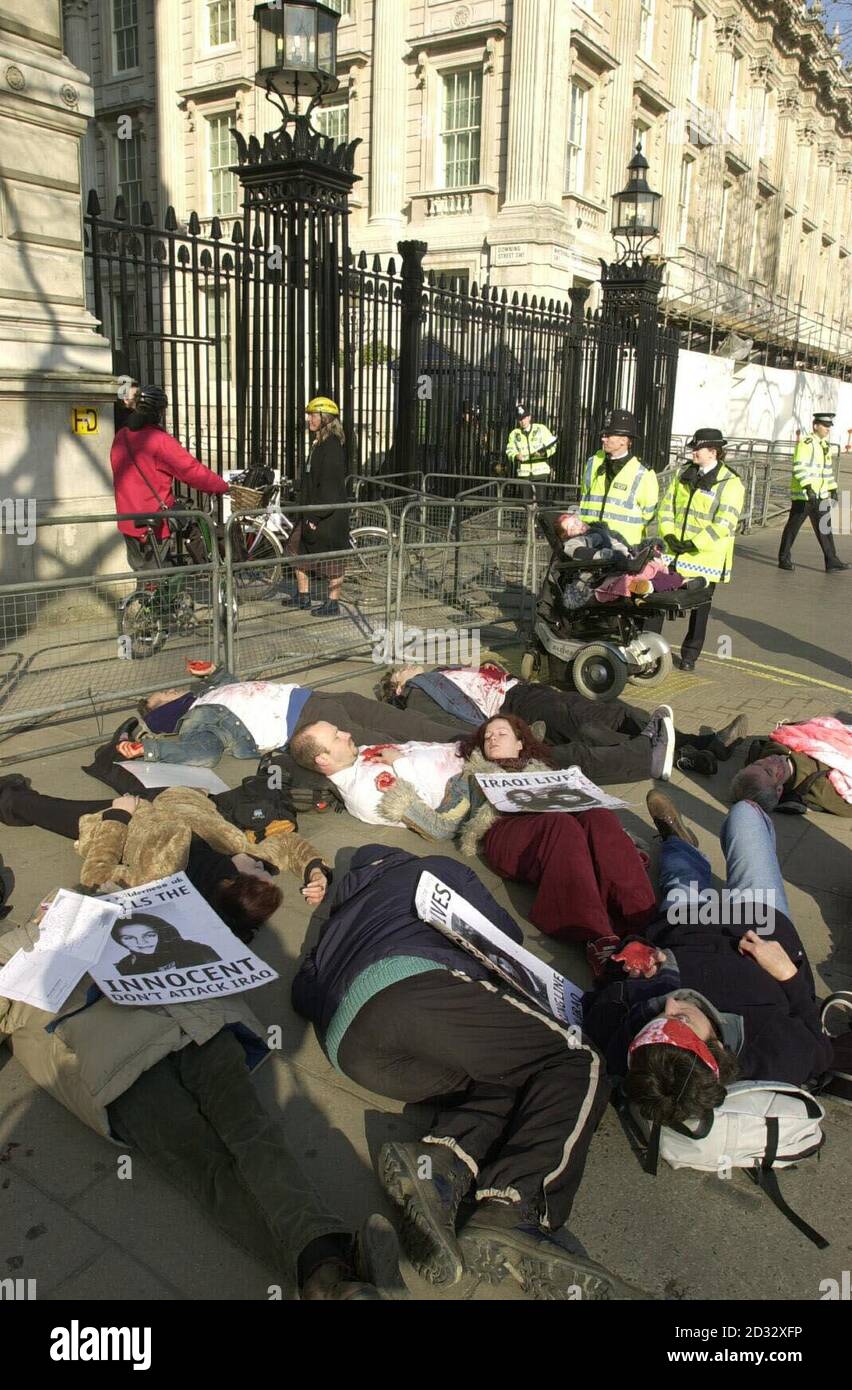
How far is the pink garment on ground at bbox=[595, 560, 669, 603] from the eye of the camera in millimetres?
6911

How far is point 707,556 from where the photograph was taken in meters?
7.79

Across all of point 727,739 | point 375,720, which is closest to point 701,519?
point 727,739

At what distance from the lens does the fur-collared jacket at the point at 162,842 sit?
12.5ft

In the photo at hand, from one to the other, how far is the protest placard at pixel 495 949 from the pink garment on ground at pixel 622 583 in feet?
13.4

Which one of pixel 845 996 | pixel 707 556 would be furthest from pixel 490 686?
pixel 845 996

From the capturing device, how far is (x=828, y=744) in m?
5.34

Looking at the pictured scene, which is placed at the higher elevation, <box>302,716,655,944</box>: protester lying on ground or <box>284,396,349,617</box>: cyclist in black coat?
<box>284,396,349,617</box>: cyclist in black coat

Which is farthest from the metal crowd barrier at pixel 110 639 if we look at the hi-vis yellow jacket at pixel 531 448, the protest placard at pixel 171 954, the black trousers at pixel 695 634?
the hi-vis yellow jacket at pixel 531 448

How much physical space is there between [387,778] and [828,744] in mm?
2457

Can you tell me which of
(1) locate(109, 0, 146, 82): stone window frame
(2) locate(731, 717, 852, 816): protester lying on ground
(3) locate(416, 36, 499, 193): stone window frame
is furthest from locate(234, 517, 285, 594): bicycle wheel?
(1) locate(109, 0, 146, 82): stone window frame

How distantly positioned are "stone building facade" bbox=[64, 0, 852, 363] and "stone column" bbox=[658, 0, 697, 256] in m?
0.06

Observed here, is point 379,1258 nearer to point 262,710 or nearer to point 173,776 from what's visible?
point 173,776

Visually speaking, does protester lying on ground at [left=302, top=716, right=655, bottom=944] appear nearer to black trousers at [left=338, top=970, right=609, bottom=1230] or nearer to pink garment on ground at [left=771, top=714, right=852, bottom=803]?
black trousers at [left=338, top=970, right=609, bottom=1230]

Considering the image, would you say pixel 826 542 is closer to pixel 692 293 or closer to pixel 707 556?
pixel 707 556
